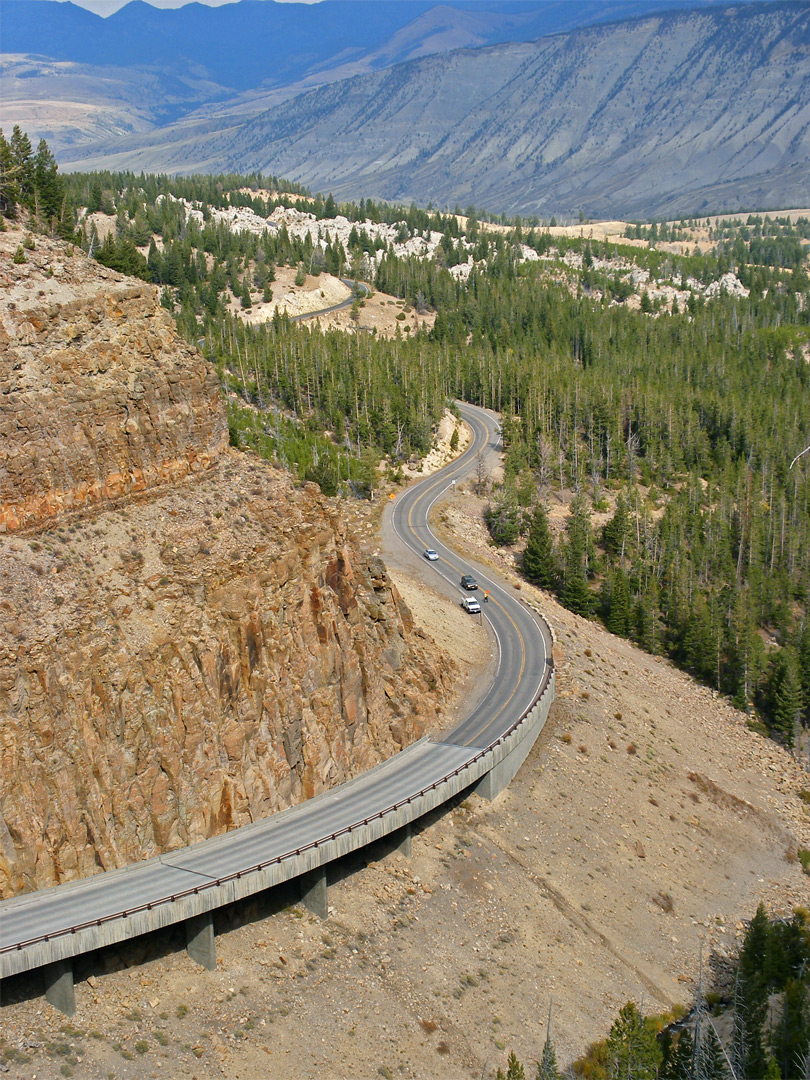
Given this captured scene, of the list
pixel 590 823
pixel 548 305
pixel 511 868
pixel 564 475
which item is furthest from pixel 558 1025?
pixel 548 305

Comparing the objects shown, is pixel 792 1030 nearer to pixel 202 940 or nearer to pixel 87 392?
pixel 202 940

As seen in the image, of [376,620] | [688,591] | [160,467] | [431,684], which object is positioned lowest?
[688,591]

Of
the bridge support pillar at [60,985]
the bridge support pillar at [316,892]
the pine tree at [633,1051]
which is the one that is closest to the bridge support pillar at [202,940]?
the bridge support pillar at [60,985]

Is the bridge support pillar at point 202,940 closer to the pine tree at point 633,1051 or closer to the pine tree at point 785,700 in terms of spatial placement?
the pine tree at point 633,1051

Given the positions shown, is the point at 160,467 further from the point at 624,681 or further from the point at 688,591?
the point at 688,591

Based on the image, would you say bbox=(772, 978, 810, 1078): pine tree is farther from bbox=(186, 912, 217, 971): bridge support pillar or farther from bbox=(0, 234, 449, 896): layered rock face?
bbox=(0, 234, 449, 896): layered rock face

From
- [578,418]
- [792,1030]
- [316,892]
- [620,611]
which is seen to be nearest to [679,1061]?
[792,1030]

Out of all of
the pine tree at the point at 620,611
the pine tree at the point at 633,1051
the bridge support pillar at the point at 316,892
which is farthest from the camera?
the pine tree at the point at 620,611
